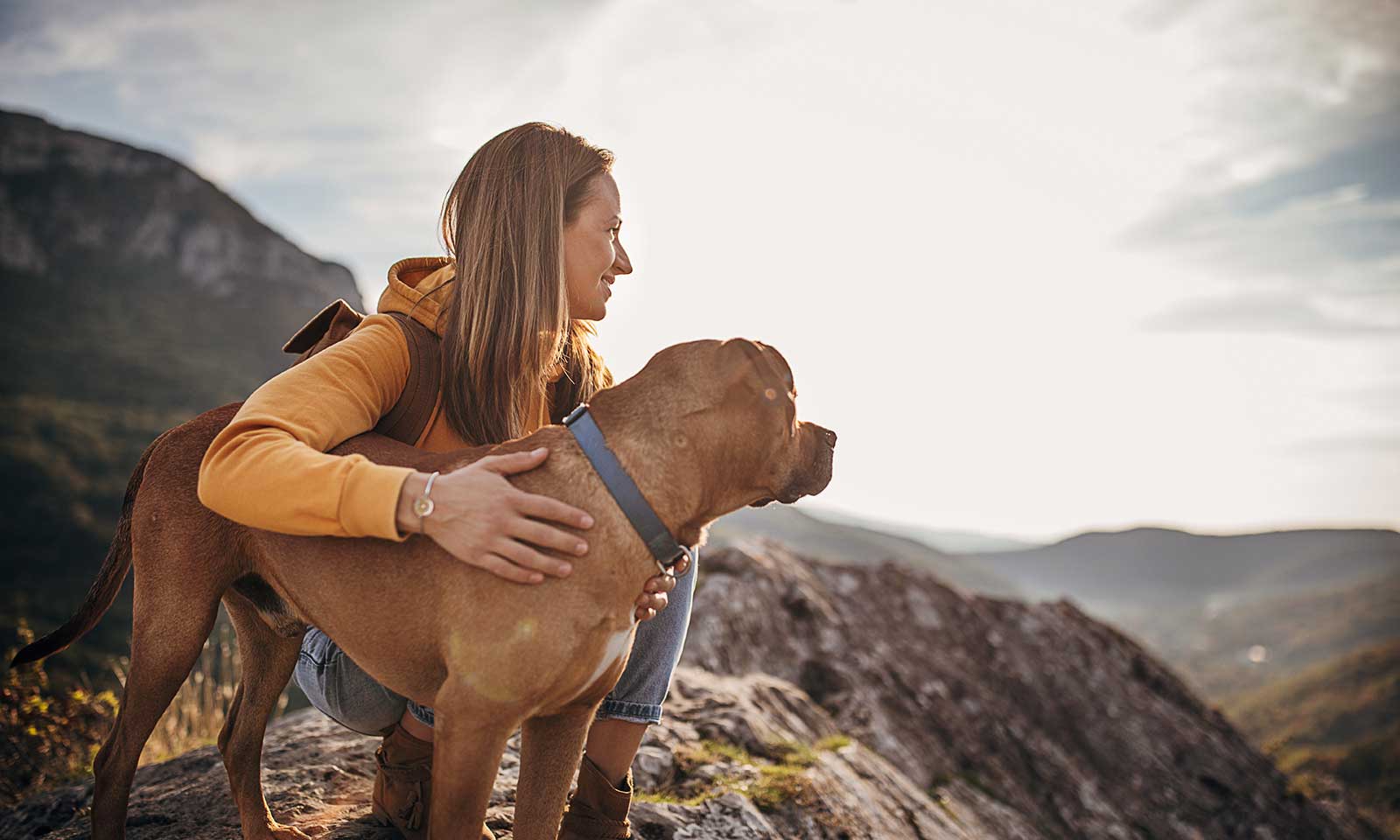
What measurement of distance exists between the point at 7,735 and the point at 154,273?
117250mm

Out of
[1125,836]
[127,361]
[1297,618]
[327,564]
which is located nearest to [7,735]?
[327,564]

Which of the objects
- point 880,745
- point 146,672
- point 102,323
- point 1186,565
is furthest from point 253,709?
point 1186,565

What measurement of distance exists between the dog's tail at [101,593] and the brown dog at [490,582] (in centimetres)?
4

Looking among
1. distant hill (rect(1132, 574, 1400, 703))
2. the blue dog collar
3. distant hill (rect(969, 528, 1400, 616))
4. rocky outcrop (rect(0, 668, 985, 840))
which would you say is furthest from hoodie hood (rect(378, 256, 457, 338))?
distant hill (rect(969, 528, 1400, 616))

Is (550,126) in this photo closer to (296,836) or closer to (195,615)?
(195,615)

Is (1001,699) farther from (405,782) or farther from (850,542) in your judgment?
(850,542)

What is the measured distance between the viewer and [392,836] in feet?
10.3

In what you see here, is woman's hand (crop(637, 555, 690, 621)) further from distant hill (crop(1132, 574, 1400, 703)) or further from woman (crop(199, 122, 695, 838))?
distant hill (crop(1132, 574, 1400, 703))

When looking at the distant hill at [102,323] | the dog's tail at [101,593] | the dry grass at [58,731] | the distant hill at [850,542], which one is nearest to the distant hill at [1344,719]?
the dry grass at [58,731]

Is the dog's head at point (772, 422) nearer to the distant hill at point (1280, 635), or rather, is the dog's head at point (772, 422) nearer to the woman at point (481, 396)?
the woman at point (481, 396)

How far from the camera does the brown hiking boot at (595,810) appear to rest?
3.03m

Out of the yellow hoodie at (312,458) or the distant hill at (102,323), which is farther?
the distant hill at (102,323)

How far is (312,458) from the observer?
2162mm

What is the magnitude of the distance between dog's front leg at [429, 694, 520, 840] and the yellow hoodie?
52 cm
